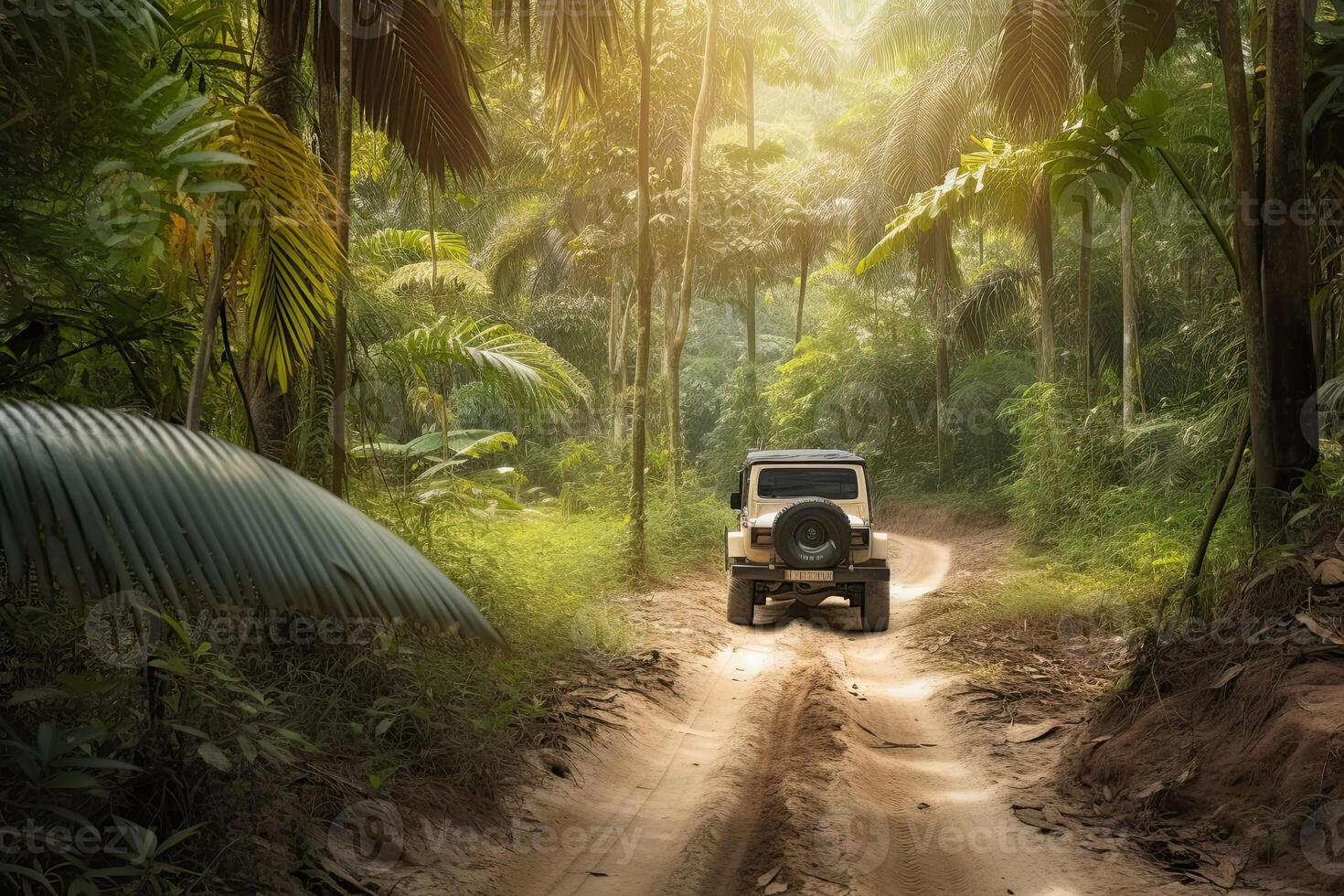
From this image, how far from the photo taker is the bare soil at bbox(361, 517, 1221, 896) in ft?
13.9

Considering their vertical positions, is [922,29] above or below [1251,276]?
above

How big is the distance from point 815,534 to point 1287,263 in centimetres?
547

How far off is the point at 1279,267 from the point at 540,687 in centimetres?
527

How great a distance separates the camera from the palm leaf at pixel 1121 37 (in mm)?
7418

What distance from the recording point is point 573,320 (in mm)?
32344

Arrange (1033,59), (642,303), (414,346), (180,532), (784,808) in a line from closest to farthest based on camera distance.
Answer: (180,532), (784,808), (414,346), (1033,59), (642,303)

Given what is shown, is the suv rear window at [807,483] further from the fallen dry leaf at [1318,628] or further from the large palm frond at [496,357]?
the fallen dry leaf at [1318,628]

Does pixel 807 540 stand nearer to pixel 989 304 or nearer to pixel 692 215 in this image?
pixel 692 215

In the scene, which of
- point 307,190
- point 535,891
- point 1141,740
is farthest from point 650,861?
point 307,190

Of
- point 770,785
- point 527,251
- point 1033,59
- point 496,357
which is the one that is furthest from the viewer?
point 527,251

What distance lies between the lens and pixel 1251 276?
5926 mm

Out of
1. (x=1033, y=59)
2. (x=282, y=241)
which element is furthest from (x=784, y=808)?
(x=1033, y=59)

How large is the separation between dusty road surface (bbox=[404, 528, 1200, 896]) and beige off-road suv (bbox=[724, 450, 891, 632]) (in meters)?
2.04

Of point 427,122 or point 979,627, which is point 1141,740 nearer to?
point 979,627
